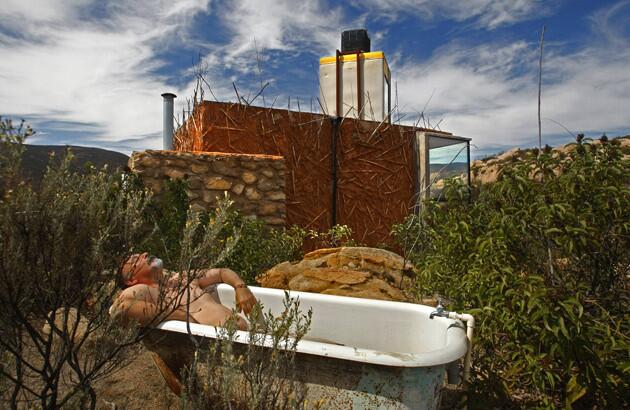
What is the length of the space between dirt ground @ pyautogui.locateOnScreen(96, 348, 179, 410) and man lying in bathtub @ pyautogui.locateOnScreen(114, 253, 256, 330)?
0.96 feet

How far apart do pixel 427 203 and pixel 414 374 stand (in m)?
1.33

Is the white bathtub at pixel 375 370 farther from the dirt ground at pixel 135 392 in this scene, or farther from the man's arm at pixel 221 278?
the man's arm at pixel 221 278

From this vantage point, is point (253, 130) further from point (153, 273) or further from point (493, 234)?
point (493, 234)

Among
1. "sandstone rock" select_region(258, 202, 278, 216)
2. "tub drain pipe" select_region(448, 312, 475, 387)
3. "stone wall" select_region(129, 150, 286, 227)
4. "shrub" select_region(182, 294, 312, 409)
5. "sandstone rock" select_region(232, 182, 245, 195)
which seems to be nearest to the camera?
"shrub" select_region(182, 294, 312, 409)

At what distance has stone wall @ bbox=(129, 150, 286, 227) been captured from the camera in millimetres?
4895

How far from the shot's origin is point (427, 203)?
9.39 ft

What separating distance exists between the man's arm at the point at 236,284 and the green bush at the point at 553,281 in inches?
50.6

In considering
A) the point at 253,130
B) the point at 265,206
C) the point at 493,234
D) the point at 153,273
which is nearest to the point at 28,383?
the point at 153,273

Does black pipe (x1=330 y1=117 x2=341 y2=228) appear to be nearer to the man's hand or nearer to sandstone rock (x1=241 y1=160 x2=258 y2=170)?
sandstone rock (x1=241 y1=160 x2=258 y2=170)

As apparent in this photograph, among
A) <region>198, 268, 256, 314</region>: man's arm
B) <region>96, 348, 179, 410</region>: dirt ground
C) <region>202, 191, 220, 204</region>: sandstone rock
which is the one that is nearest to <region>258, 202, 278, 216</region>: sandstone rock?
<region>202, 191, 220, 204</region>: sandstone rock

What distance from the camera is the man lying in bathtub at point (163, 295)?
204cm

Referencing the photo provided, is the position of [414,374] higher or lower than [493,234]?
lower

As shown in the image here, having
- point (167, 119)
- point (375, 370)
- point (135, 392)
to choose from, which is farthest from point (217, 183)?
point (375, 370)

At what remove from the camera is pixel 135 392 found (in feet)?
8.23
